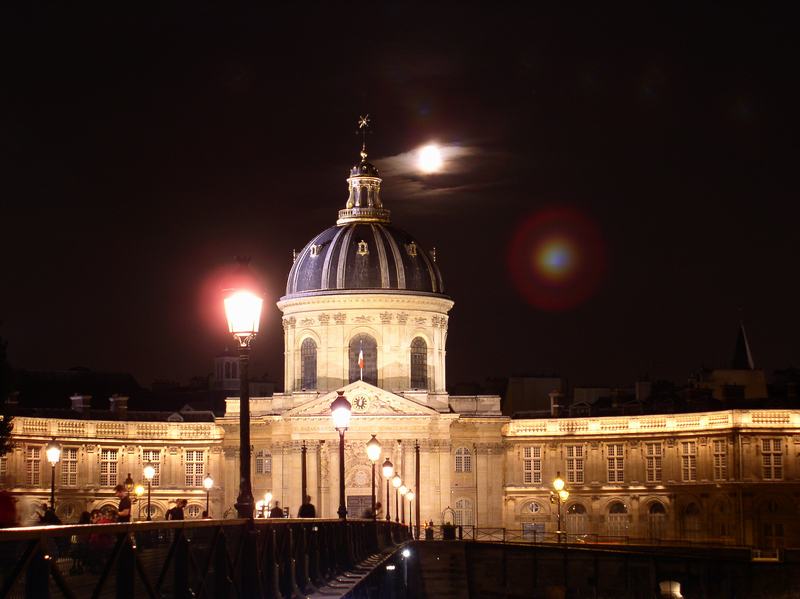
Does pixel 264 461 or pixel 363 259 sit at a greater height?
pixel 363 259

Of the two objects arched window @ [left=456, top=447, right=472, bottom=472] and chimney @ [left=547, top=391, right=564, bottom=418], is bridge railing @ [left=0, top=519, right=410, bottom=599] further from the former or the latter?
chimney @ [left=547, top=391, right=564, bottom=418]

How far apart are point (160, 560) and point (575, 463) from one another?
9390cm

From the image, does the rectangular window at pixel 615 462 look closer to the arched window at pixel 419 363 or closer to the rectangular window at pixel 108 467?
the arched window at pixel 419 363

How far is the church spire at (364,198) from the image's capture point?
378ft

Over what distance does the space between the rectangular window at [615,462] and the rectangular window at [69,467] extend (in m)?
31.7

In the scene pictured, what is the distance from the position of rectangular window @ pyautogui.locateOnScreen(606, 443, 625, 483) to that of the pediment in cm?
1183

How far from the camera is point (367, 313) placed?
110812 millimetres

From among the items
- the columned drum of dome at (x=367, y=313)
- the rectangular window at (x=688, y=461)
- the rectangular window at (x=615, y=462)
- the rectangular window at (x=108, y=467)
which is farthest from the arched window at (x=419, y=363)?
the rectangular window at (x=108, y=467)

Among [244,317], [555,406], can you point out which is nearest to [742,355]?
[555,406]

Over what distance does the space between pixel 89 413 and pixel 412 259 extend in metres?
22.0

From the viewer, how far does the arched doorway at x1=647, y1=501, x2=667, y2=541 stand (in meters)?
104

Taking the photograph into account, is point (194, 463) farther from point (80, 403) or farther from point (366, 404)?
point (366, 404)

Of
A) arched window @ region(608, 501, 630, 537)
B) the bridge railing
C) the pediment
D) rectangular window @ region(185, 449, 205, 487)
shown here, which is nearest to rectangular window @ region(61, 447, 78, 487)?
rectangular window @ region(185, 449, 205, 487)

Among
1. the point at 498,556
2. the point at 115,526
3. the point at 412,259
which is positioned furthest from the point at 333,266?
the point at 115,526
